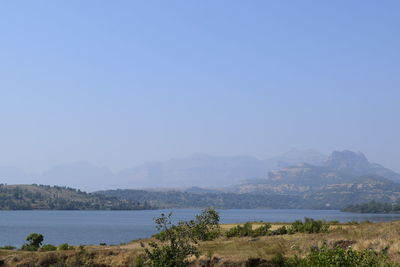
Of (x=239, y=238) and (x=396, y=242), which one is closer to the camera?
(x=396, y=242)

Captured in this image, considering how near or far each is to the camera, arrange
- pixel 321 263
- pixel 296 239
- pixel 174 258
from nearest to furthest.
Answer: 1. pixel 321 263
2. pixel 174 258
3. pixel 296 239

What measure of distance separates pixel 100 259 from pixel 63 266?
3218 mm

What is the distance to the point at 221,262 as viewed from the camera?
42969 millimetres

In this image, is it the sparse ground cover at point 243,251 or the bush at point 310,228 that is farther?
the bush at point 310,228

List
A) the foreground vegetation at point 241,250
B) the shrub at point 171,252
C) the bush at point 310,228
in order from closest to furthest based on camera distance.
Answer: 1. the shrub at point 171,252
2. the foreground vegetation at point 241,250
3. the bush at point 310,228

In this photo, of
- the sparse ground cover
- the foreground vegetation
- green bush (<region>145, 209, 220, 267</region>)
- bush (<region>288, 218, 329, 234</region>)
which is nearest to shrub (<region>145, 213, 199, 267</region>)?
green bush (<region>145, 209, 220, 267</region>)

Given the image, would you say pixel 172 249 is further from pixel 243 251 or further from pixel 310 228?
pixel 310 228

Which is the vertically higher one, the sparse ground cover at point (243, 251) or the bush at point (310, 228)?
the bush at point (310, 228)

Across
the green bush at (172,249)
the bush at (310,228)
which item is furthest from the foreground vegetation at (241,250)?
the bush at (310,228)

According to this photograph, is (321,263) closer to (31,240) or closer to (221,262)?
(221,262)

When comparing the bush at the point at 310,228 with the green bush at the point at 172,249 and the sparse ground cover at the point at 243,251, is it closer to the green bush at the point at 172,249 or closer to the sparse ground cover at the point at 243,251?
the sparse ground cover at the point at 243,251

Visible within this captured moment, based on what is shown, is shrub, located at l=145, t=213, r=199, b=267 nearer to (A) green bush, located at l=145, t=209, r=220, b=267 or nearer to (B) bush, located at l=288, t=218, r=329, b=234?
(A) green bush, located at l=145, t=209, r=220, b=267

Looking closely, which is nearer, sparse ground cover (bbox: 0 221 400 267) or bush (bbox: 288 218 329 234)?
sparse ground cover (bbox: 0 221 400 267)

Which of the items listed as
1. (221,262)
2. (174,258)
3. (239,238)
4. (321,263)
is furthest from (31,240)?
(321,263)
